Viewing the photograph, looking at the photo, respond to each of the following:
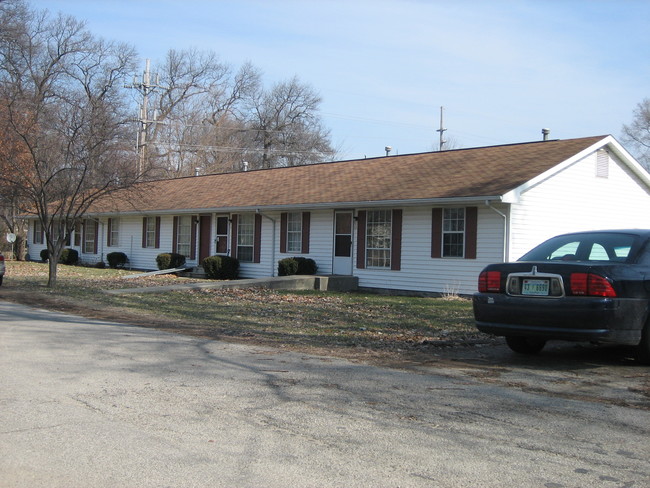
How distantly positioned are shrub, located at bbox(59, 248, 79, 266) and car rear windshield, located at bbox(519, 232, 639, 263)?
29.0m

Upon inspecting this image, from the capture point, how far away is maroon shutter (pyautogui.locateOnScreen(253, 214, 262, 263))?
24.4 meters

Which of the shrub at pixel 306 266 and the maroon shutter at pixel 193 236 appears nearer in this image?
the shrub at pixel 306 266

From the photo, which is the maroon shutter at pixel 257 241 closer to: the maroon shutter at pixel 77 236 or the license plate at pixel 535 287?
the maroon shutter at pixel 77 236

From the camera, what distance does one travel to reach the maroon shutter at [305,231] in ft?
74.2

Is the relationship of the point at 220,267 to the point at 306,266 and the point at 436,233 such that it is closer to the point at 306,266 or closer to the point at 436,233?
the point at 306,266

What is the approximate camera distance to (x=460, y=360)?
8516 mm

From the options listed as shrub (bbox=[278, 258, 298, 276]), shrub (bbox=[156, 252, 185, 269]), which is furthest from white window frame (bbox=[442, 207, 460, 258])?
shrub (bbox=[156, 252, 185, 269])

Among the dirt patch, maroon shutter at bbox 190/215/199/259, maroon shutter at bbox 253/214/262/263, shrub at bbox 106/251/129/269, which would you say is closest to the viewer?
the dirt patch

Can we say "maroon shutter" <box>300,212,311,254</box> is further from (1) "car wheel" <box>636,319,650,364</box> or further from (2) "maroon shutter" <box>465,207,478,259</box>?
(1) "car wheel" <box>636,319,650,364</box>

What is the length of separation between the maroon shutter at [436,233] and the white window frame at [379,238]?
5.19 ft

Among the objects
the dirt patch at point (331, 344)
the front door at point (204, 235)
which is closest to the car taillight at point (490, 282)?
the dirt patch at point (331, 344)

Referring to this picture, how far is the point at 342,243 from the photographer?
21.6 metres

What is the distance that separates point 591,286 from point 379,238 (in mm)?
13127

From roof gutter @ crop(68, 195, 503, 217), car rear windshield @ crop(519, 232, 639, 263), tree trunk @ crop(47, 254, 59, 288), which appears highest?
roof gutter @ crop(68, 195, 503, 217)
